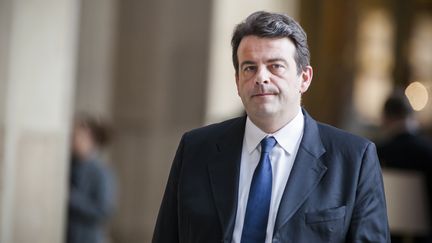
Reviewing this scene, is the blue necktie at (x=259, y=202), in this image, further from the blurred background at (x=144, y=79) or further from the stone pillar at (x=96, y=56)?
the stone pillar at (x=96, y=56)

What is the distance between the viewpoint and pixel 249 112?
3.49 metres

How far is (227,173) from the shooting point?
354cm

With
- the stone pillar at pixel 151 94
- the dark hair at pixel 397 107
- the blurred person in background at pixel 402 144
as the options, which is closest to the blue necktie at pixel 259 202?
the blurred person in background at pixel 402 144

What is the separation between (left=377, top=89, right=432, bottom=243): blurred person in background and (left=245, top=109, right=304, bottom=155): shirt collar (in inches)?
127

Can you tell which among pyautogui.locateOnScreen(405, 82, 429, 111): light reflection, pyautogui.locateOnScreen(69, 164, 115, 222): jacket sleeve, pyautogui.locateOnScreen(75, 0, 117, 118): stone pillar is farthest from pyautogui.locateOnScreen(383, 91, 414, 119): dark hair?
pyautogui.locateOnScreen(405, 82, 429, 111): light reflection

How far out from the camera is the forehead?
3.42 m

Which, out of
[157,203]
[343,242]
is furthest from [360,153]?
[157,203]

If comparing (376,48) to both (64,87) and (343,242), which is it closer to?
(64,87)

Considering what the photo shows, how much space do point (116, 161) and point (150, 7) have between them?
1878 mm

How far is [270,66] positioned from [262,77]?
6 cm

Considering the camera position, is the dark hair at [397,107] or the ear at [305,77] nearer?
the ear at [305,77]

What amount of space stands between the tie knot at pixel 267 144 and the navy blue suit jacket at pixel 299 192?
0.10 meters

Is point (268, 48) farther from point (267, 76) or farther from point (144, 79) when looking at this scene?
point (144, 79)

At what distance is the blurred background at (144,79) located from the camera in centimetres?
769
